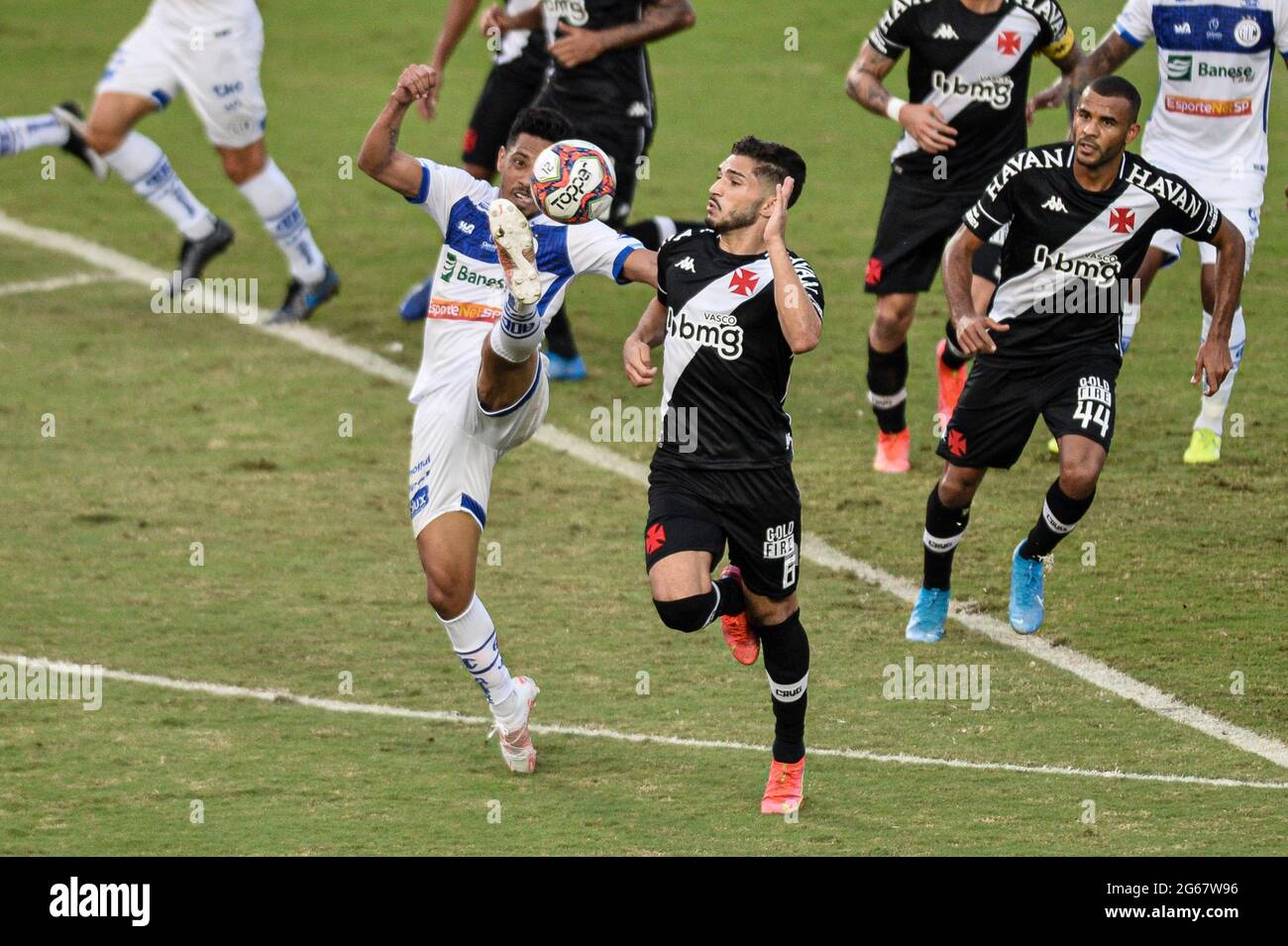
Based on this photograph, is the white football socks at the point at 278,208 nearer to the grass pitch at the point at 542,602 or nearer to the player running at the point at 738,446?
the grass pitch at the point at 542,602

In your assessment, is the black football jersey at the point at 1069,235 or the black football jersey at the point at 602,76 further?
the black football jersey at the point at 602,76

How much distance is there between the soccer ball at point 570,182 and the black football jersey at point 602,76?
4660 millimetres

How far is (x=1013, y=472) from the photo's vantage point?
10.9 m

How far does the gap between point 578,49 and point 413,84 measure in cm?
445

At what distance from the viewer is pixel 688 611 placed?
23.0 ft

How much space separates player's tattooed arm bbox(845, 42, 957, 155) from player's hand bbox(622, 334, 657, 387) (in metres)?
3.07

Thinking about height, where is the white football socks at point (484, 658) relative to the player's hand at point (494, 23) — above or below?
below

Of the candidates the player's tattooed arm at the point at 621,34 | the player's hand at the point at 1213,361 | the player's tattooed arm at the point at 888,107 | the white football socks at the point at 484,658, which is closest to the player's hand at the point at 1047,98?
the player's tattooed arm at the point at 888,107

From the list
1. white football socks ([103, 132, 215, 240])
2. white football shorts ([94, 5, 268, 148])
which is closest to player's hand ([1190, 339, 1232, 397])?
white football shorts ([94, 5, 268, 148])

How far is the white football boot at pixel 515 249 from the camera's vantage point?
264 inches

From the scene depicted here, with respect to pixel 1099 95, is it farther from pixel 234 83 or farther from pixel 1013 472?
pixel 234 83

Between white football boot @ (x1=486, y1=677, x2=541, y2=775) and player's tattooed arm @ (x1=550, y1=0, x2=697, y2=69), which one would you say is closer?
white football boot @ (x1=486, y1=677, x2=541, y2=775)

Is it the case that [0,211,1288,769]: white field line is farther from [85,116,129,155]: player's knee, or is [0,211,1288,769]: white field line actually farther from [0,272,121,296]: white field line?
[85,116,129,155]: player's knee

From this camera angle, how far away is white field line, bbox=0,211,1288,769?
7824 mm
